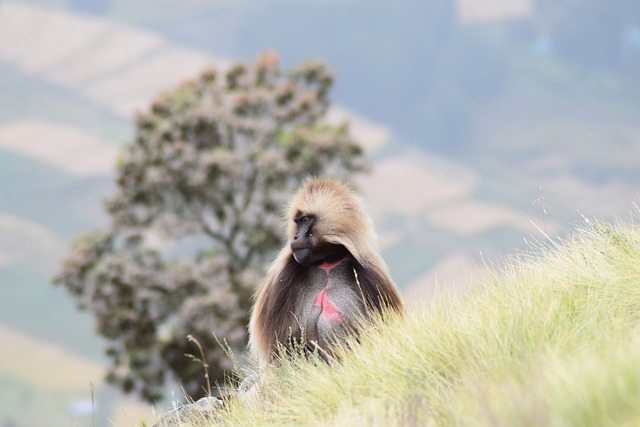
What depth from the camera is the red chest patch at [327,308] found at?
6.82 m

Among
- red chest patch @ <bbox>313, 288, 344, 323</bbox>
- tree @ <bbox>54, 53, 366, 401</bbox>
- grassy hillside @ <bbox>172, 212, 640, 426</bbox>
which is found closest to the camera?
grassy hillside @ <bbox>172, 212, 640, 426</bbox>

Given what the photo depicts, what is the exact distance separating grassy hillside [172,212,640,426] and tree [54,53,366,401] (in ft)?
40.1

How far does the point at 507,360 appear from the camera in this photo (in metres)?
5.21

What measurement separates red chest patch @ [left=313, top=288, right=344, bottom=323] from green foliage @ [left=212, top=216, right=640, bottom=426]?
1.20 ft

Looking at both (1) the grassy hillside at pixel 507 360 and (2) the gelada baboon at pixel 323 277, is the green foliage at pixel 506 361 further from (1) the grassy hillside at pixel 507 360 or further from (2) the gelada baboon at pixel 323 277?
(2) the gelada baboon at pixel 323 277

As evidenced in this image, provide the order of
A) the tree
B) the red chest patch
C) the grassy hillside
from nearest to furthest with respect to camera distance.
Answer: the grassy hillside
the red chest patch
the tree

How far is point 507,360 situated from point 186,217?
627 inches

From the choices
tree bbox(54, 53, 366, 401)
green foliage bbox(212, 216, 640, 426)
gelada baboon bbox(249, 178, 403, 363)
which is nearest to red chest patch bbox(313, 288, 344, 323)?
gelada baboon bbox(249, 178, 403, 363)

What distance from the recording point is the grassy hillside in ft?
14.2

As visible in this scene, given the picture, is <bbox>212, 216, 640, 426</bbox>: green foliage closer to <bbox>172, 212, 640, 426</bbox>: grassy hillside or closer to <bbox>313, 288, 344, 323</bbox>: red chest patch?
<bbox>172, 212, 640, 426</bbox>: grassy hillside

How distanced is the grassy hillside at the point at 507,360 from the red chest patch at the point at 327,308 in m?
0.40

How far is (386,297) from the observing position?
702 cm

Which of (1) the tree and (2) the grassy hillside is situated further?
(1) the tree

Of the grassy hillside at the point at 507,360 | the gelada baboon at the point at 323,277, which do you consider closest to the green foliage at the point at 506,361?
the grassy hillside at the point at 507,360
